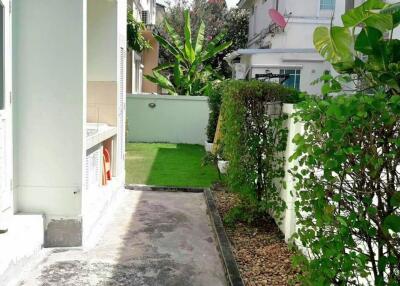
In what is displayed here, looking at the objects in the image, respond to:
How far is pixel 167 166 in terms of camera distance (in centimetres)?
1240

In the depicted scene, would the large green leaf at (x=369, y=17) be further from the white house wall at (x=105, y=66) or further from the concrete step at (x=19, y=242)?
the white house wall at (x=105, y=66)

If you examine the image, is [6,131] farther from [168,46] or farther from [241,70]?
[241,70]

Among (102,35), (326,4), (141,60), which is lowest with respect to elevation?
(102,35)

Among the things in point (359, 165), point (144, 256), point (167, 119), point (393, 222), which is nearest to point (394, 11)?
point (359, 165)

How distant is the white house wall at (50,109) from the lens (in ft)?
18.4

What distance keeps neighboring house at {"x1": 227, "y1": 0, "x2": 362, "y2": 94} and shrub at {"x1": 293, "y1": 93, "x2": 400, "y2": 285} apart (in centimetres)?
1315

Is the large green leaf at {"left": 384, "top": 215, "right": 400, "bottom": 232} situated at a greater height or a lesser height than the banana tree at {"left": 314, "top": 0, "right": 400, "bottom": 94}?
lesser

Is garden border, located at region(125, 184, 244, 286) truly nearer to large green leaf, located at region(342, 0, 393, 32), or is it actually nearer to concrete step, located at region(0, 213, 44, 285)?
concrete step, located at region(0, 213, 44, 285)

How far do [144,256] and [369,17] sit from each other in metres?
3.97

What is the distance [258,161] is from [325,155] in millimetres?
4119

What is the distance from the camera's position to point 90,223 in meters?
6.42

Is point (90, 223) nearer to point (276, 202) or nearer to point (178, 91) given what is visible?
point (276, 202)

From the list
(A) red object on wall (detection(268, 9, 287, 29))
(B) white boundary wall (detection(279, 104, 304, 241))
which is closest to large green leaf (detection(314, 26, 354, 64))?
A: (B) white boundary wall (detection(279, 104, 304, 241))

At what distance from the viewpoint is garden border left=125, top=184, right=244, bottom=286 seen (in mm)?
5070
